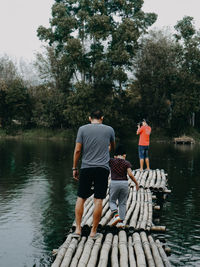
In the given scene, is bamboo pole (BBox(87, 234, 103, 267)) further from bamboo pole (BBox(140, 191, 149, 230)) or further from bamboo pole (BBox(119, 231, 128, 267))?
bamboo pole (BBox(140, 191, 149, 230))

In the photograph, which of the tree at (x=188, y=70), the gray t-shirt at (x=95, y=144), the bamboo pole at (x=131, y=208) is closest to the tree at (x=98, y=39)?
the tree at (x=188, y=70)

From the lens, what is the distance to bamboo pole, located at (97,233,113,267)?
4926 mm

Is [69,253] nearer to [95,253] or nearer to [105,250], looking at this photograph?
[95,253]

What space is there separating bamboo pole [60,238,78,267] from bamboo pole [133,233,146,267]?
2.96 ft

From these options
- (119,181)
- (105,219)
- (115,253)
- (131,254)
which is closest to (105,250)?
(115,253)

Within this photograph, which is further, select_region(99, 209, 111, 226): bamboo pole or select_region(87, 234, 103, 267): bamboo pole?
select_region(99, 209, 111, 226): bamboo pole

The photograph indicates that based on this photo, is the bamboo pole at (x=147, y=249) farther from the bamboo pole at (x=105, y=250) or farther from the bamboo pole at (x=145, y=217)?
the bamboo pole at (x=105, y=250)

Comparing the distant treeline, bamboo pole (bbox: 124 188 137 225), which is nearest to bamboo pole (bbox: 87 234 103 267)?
bamboo pole (bbox: 124 188 137 225)

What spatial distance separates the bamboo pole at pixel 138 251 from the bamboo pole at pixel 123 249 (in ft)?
0.50

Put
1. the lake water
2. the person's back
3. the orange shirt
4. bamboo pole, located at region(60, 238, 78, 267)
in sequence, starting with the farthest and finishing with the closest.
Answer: the orange shirt → the person's back → the lake water → bamboo pole, located at region(60, 238, 78, 267)

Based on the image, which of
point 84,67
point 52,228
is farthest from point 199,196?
point 84,67

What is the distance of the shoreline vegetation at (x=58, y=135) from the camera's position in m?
38.8

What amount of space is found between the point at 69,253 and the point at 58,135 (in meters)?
35.9

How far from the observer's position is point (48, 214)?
8.88m
